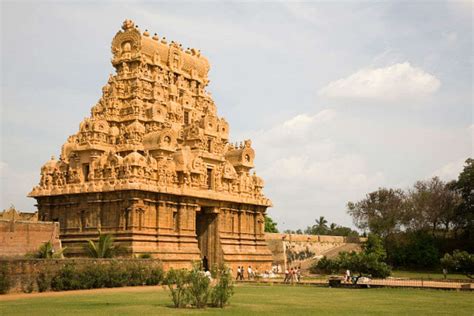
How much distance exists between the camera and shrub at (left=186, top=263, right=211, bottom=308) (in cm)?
2020

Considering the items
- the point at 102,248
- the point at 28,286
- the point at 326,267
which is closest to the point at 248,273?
the point at 326,267

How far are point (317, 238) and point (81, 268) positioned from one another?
1489 inches

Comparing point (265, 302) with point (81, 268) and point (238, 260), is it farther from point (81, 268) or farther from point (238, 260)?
point (238, 260)

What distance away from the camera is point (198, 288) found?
2022 centimetres

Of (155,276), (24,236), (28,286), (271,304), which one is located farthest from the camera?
(24,236)

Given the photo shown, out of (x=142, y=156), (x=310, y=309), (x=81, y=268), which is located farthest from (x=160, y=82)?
(x=310, y=309)

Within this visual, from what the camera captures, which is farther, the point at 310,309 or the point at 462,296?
the point at 462,296

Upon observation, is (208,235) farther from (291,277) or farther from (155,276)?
(155,276)

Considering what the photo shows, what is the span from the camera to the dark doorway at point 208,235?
4297 centimetres

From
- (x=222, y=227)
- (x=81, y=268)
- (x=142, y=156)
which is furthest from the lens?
(x=222, y=227)

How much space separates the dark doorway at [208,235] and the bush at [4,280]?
19297 mm

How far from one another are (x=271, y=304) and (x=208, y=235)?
72.2 feet

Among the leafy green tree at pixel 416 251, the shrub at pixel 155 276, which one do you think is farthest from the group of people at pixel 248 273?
the leafy green tree at pixel 416 251

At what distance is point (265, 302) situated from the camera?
74.0ft
